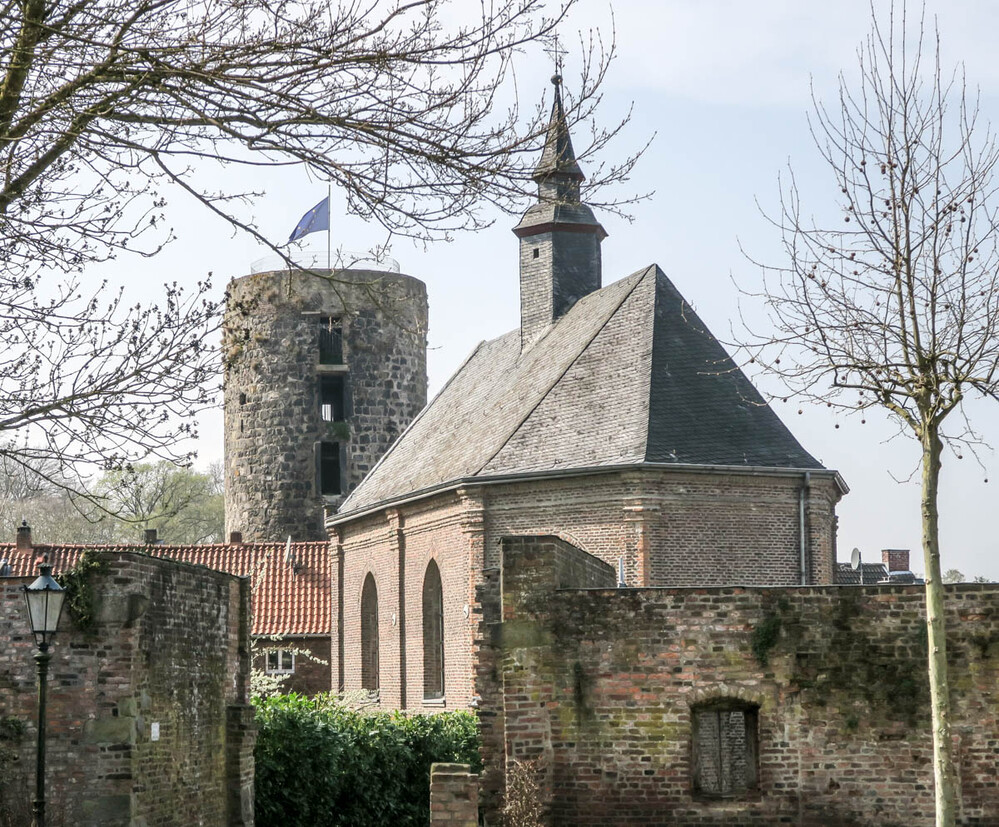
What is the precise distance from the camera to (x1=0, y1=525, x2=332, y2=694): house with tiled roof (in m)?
35.9

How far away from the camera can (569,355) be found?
29.2 m

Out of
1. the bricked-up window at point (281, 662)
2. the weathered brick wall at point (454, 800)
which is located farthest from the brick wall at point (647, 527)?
the weathered brick wall at point (454, 800)

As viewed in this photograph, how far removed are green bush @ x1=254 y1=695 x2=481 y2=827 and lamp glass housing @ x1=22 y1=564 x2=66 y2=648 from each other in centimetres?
489

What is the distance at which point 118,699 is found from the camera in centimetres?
1281

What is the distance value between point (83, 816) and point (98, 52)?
6607 mm

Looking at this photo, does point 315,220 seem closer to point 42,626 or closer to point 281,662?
point 281,662

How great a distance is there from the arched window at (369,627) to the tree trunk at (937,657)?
73.3ft

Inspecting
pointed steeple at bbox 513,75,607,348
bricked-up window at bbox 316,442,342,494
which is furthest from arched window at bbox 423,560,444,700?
bricked-up window at bbox 316,442,342,494

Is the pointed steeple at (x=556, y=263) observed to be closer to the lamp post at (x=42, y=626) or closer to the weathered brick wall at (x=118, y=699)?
the weathered brick wall at (x=118, y=699)

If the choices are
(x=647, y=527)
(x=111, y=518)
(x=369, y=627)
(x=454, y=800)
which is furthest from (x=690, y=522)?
(x=111, y=518)

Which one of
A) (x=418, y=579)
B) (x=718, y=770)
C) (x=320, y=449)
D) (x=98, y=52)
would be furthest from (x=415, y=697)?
(x=98, y=52)

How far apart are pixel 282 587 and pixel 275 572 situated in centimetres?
53

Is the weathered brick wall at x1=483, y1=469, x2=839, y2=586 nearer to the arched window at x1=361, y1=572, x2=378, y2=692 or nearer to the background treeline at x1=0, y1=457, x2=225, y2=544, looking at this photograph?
the arched window at x1=361, y1=572, x2=378, y2=692

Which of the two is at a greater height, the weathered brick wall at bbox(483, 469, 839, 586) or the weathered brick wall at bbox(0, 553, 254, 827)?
the weathered brick wall at bbox(483, 469, 839, 586)
